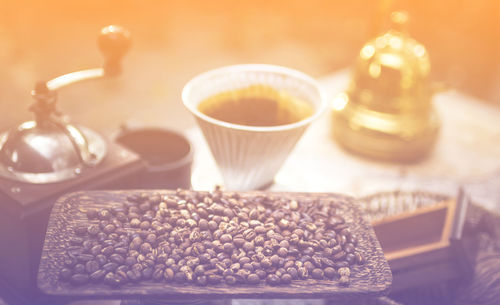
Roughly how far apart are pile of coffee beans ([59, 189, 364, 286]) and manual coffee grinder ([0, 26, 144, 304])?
14cm

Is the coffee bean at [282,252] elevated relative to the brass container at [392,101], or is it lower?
lower

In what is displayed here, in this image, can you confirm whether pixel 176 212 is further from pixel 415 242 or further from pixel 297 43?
A: pixel 297 43

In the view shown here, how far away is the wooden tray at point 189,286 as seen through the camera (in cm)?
84

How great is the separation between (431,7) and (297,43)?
129cm

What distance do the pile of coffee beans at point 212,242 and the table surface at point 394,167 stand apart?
14.6 inches

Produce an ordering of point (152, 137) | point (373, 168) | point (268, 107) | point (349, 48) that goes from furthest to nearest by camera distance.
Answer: point (349, 48), point (373, 168), point (152, 137), point (268, 107)

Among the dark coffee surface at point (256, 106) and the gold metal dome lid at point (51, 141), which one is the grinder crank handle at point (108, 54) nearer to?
the gold metal dome lid at point (51, 141)

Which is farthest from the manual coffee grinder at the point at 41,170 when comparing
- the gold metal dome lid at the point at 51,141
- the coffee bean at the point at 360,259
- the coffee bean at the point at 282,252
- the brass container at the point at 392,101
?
the brass container at the point at 392,101

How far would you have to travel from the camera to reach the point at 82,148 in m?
1.17

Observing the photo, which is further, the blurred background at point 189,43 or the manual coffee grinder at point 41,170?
the blurred background at point 189,43

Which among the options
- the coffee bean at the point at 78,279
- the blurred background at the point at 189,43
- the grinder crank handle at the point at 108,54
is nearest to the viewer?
the coffee bean at the point at 78,279

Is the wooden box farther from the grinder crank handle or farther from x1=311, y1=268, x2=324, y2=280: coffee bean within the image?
the grinder crank handle

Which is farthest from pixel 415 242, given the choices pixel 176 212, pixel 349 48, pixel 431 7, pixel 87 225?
pixel 349 48

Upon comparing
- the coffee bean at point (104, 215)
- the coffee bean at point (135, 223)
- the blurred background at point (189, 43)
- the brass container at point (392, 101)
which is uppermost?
the blurred background at point (189, 43)
